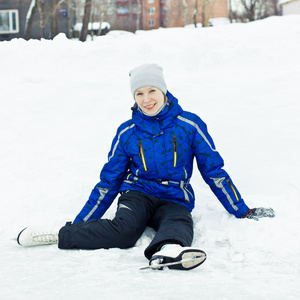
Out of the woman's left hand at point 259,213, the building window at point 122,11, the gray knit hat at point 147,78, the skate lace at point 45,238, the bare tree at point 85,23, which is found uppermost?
the building window at point 122,11

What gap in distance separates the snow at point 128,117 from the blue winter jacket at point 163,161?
0.96 feet

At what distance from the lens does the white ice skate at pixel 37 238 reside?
9.12ft

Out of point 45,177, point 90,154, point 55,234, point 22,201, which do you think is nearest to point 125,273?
point 55,234

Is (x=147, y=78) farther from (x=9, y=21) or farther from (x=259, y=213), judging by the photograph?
(x=9, y=21)

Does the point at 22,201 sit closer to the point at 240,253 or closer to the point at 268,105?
the point at 240,253

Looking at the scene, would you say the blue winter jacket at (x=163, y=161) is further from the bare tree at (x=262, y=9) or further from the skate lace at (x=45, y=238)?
the bare tree at (x=262, y=9)

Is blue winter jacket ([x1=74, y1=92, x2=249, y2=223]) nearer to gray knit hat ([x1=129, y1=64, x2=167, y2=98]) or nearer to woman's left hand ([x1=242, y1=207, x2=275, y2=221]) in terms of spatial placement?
woman's left hand ([x1=242, y1=207, x2=275, y2=221])

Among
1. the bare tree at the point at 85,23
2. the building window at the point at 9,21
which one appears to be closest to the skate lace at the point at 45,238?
the bare tree at the point at 85,23

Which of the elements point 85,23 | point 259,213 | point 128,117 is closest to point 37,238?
point 259,213

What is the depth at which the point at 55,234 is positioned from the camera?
280 cm

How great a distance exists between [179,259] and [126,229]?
1.94ft

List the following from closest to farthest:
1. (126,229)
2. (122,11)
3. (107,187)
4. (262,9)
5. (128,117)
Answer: (126,229), (107,187), (128,117), (262,9), (122,11)

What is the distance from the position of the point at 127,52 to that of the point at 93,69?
683 mm

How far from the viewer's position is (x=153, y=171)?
9.89 ft
